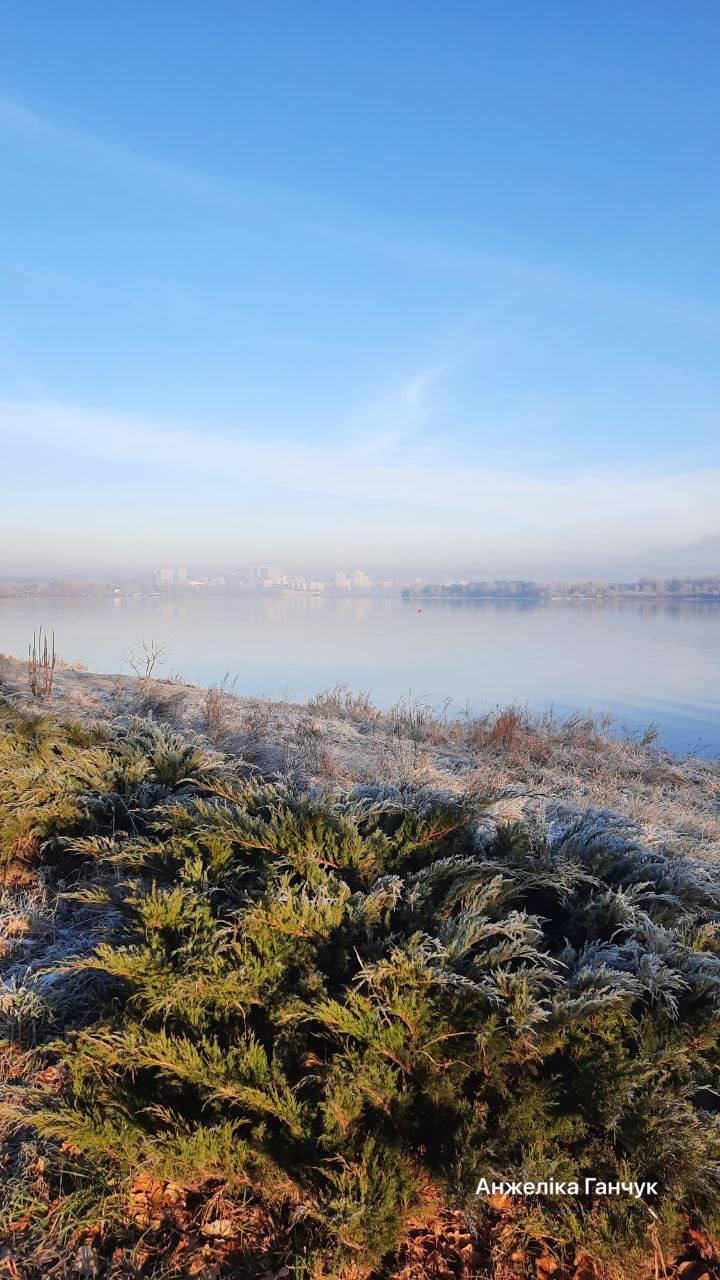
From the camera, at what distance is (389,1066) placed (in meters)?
1.94

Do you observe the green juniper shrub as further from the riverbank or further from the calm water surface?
the calm water surface

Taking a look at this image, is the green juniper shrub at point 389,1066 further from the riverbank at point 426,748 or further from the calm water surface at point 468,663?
the calm water surface at point 468,663

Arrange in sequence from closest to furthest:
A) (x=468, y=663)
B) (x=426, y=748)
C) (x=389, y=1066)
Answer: (x=389, y=1066), (x=426, y=748), (x=468, y=663)

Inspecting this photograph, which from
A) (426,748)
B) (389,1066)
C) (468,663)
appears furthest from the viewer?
(468,663)

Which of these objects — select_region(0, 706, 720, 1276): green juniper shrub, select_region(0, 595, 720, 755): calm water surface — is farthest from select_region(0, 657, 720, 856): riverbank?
select_region(0, 595, 720, 755): calm water surface

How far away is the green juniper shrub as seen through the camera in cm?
181

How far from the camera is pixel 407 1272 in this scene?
5.85 ft

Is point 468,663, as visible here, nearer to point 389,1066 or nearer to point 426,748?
point 426,748

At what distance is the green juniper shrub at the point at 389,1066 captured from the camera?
1807mm

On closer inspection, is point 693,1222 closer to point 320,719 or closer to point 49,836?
point 49,836

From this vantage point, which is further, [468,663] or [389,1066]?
[468,663]

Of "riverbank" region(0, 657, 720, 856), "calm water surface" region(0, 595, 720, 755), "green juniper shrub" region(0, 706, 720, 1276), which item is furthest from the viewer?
"calm water surface" region(0, 595, 720, 755)

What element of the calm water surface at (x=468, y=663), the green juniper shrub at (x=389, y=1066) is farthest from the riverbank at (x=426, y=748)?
the calm water surface at (x=468, y=663)

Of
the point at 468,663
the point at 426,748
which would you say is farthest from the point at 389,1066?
the point at 468,663
